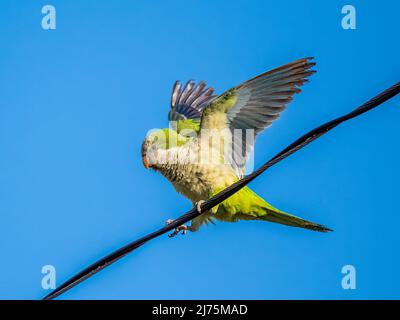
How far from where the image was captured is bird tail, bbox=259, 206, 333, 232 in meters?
6.63

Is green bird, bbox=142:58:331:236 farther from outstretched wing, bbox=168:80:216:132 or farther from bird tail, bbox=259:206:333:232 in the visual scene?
outstretched wing, bbox=168:80:216:132

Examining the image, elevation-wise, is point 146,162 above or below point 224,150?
below

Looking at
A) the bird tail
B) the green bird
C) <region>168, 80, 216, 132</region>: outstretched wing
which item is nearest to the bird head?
the green bird

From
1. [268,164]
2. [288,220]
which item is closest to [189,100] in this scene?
[288,220]

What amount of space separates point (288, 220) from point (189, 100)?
3456mm

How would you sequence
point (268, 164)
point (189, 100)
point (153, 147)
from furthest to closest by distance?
1. point (189, 100)
2. point (153, 147)
3. point (268, 164)

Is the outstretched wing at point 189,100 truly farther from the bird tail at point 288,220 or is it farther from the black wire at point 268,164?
the black wire at point 268,164

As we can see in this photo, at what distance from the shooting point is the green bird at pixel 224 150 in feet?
22.1

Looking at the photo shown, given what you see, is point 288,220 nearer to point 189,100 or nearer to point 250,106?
point 250,106

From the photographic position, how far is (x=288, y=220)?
6.77m

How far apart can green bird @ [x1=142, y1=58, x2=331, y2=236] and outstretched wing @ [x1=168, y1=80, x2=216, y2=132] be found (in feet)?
7.21

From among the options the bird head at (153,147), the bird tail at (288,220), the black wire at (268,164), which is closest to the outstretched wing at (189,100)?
the bird head at (153,147)
